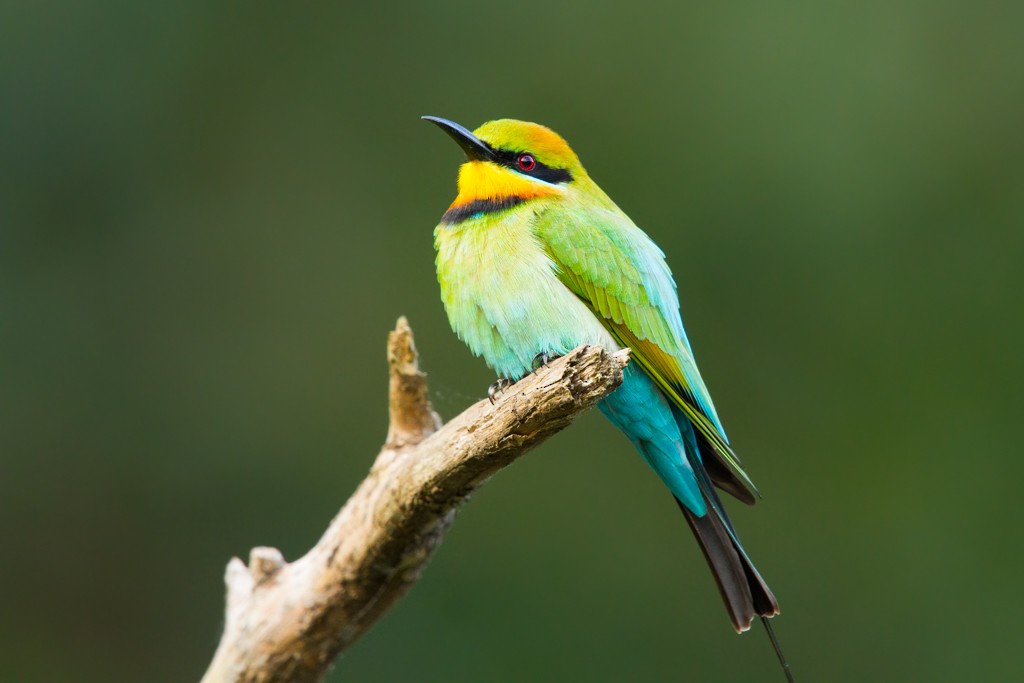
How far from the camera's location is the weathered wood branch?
3006 mm

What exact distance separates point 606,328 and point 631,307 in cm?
9

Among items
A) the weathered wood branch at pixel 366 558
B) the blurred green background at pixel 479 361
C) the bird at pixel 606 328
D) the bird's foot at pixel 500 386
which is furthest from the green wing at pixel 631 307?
the blurred green background at pixel 479 361

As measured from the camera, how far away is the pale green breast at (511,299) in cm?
318

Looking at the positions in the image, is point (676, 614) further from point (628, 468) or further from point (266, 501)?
point (266, 501)

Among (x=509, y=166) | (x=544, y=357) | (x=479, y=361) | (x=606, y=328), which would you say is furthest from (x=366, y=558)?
(x=479, y=361)

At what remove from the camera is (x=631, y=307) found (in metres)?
3.31

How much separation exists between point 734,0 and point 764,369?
6.70 ft

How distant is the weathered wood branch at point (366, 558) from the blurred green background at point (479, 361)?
7.27 feet

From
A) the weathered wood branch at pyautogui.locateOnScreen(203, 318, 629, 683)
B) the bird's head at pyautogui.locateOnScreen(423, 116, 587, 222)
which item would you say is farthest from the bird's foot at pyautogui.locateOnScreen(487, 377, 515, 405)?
the bird's head at pyautogui.locateOnScreen(423, 116, 587, 222)

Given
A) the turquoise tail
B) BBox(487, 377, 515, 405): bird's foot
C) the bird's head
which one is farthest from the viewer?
the bird's head

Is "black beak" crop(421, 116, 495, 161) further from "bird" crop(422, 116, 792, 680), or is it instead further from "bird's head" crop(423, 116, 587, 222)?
"bird" crop(422, 116, 792, 680)

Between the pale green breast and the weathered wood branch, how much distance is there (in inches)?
7.7

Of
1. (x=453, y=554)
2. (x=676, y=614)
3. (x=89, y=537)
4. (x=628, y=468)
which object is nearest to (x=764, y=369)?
(x=628, y=468)

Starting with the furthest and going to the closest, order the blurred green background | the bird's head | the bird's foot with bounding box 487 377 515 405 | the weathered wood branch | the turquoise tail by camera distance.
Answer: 1. the blurred green background
2. the bird's head
3. the turquoise tail
4. the bird's foot with bounding box 487 377 515 405
5. the weathered wood branch
